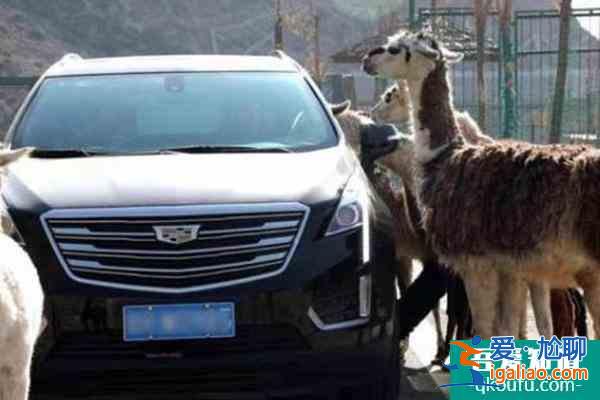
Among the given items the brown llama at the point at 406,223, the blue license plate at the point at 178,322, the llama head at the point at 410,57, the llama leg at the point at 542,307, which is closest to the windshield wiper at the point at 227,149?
the blue license plate at the point at 178,322

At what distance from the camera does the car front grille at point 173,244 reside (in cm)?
522

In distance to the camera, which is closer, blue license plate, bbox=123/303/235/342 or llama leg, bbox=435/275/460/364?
blue license plate, bbox=123/303/235/342

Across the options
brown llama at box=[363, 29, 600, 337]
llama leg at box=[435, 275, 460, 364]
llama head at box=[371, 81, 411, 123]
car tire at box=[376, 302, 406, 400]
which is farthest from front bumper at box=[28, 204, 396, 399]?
llama head at box=[371, 81, 411, 123]

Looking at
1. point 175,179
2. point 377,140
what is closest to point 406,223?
point 377,140

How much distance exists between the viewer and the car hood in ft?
17.7

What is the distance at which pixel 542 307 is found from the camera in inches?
273

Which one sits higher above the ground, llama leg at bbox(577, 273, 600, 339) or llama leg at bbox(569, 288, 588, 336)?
llama leg at bbox(577, 273, 600, 339)

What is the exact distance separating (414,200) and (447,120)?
0.78 metres

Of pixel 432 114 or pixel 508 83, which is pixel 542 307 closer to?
pixel 432 114

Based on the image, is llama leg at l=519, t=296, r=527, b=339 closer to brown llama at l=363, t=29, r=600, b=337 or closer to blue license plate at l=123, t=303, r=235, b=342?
brown llama at l=363, t=29, r=600, b=337

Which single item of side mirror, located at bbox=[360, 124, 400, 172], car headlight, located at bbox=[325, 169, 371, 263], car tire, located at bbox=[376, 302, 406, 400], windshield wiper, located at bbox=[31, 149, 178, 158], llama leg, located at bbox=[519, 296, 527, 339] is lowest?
Result: llama leg, located at bbox=[519, 296, 527, 339]

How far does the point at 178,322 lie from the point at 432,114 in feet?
9.09

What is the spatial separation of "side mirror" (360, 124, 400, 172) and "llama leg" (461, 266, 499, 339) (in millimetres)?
803

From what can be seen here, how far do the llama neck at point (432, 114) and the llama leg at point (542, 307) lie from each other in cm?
100
